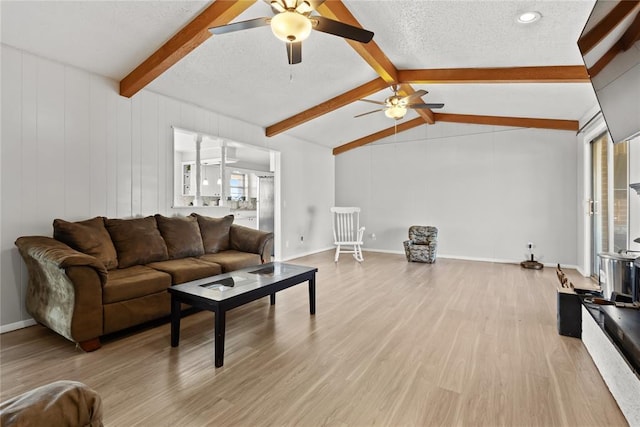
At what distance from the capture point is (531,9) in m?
2.54

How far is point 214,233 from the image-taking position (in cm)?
410

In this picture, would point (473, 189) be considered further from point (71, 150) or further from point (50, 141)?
point (50, 141)

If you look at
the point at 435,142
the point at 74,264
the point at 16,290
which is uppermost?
the point at 435,142

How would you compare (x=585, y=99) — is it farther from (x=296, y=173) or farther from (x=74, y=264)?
(x=74, y=264)

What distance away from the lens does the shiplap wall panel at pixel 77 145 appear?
3203 millimetres

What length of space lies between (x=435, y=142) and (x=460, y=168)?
0.77m

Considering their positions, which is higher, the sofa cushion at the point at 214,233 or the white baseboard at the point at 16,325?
the sofa cushion at the point at 214,233

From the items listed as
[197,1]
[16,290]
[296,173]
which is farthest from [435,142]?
[16,290]

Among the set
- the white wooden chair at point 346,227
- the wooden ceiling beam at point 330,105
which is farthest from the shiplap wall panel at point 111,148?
the white wooden chair at point 346,227

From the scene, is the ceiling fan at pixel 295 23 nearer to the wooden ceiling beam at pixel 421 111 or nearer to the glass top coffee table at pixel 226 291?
the glass top coffee table at pixel 226 291

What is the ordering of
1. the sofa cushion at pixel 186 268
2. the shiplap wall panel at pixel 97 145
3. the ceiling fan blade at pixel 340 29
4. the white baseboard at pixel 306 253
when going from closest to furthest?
the ceiling fan blade at pixel 340 29
the sofa cushion at pixel 186 268
the shiplap wall panel at pixel 97 145
the white baseboard at pixel 306 253

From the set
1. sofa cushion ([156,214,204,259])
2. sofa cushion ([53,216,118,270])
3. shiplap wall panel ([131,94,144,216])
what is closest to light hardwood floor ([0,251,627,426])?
sofa cushion ([53,216,118,270])

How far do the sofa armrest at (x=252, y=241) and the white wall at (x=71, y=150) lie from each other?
891mm

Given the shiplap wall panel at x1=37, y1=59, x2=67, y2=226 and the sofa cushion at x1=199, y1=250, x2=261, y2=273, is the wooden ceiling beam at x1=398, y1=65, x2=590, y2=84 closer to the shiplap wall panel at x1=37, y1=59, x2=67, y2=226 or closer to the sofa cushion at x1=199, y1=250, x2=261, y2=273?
the sofa cushion at x1=199, y1=250, x2=261, y2=273
